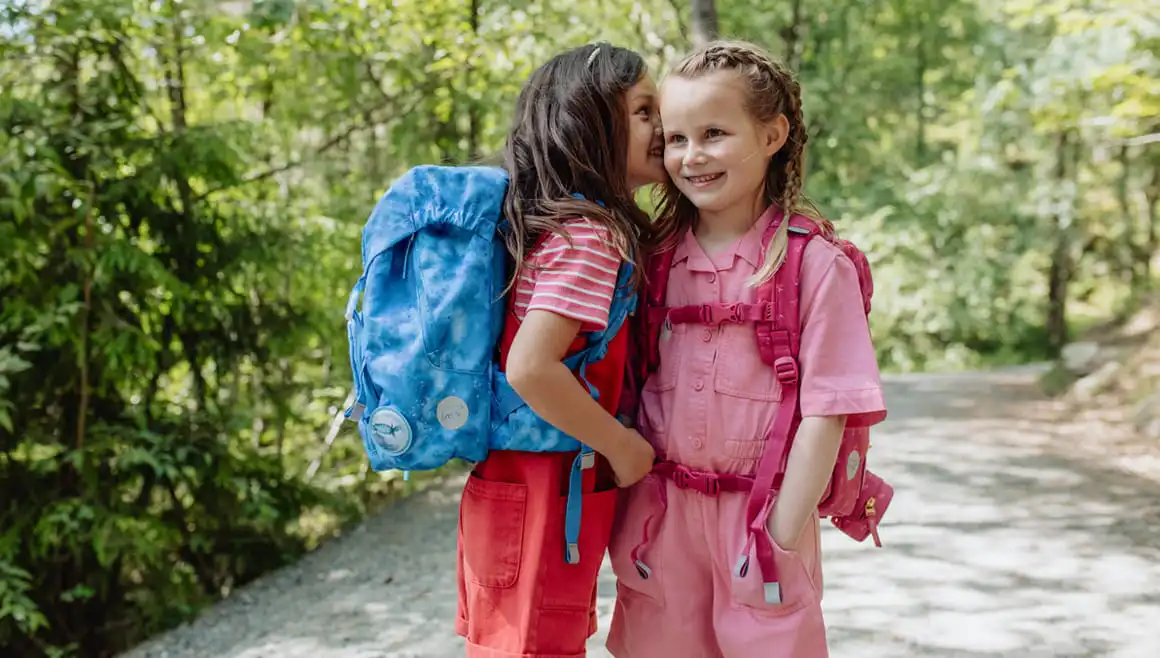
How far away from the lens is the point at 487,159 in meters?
1.95

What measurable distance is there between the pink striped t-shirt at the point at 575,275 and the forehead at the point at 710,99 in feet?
0.86

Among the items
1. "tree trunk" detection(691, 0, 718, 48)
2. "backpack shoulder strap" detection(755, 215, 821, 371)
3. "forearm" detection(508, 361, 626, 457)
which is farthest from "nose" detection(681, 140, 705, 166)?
"tree trunk" detection(691, 0, 718, 48)

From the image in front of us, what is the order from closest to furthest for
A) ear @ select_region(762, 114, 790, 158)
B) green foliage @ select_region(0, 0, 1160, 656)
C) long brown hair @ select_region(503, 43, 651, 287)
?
long brown hair @ select_region(503, 43, 651, 287) < ear @ select_region(762, 114, 790, 158) < green foliage @ select_region(0, 0, 1160, 656)

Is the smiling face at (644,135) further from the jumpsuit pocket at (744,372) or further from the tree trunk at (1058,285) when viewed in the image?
the tree trunk at (1058,285)

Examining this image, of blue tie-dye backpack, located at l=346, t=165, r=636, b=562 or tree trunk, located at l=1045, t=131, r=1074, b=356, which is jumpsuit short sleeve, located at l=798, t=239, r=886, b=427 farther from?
tree trunk, located at l=1045, t=131, r=1074, b=356

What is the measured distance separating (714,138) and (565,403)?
53cm

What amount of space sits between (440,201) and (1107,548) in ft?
13.5

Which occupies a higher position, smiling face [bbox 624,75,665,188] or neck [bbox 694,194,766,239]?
smiling face [bbox 624,75,665,188]

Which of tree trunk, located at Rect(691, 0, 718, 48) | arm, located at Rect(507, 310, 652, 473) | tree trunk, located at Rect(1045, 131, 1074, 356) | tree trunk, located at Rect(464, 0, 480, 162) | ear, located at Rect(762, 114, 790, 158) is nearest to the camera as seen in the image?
arm, located at Rect(507, 310, 652, 473)

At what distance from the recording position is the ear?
5.79 ft

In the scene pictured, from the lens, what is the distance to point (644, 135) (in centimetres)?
181

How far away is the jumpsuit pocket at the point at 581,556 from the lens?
5.60 ft

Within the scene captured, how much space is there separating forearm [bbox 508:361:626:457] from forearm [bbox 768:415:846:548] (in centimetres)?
30

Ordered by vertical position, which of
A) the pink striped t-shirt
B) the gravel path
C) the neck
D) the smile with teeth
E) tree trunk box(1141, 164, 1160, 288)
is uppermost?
the smile with teeth
